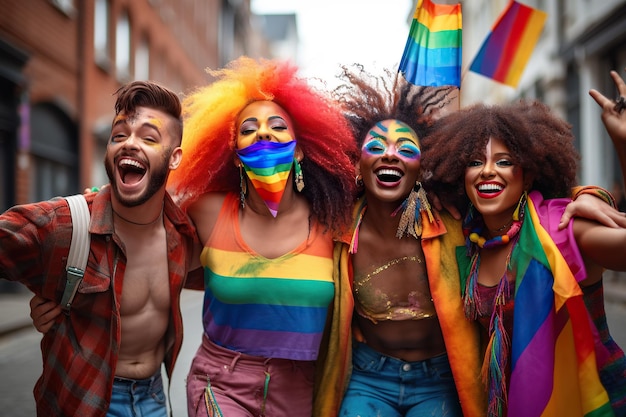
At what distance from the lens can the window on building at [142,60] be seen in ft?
61.7

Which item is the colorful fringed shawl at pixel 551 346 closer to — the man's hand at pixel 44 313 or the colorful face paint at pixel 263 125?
the colorful face paint at pixel 263 125

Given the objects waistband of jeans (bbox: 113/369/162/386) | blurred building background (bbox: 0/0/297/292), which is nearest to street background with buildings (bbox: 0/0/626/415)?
blurred building background (bbox: 0/0/297/292)

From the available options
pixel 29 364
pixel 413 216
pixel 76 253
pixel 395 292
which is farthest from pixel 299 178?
pixel 29 364

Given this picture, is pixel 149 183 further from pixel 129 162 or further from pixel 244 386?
pixel 244 386

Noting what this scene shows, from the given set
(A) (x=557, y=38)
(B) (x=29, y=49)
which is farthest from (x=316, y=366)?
(A) (x=557, y=38)

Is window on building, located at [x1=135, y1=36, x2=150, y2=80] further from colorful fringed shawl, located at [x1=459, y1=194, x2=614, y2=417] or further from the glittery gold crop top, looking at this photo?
colorful fringed shawl, located at [x1=459, y1=194, x2=614, y2=417]

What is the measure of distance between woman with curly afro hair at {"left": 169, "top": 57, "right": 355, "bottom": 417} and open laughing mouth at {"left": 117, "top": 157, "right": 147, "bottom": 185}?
19.6 inches

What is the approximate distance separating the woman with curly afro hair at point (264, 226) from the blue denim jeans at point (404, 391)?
0.25 metres

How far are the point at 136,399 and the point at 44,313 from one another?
0.58 metres

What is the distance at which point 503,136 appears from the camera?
3168mm

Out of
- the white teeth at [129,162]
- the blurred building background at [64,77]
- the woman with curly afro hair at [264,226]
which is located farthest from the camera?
the blurred building background at [64,77]

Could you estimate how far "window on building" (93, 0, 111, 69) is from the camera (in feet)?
48.8

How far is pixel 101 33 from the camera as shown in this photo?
15477 millimetres

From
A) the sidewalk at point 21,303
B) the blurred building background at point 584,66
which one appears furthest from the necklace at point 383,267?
the blurred building background at point 584,66
